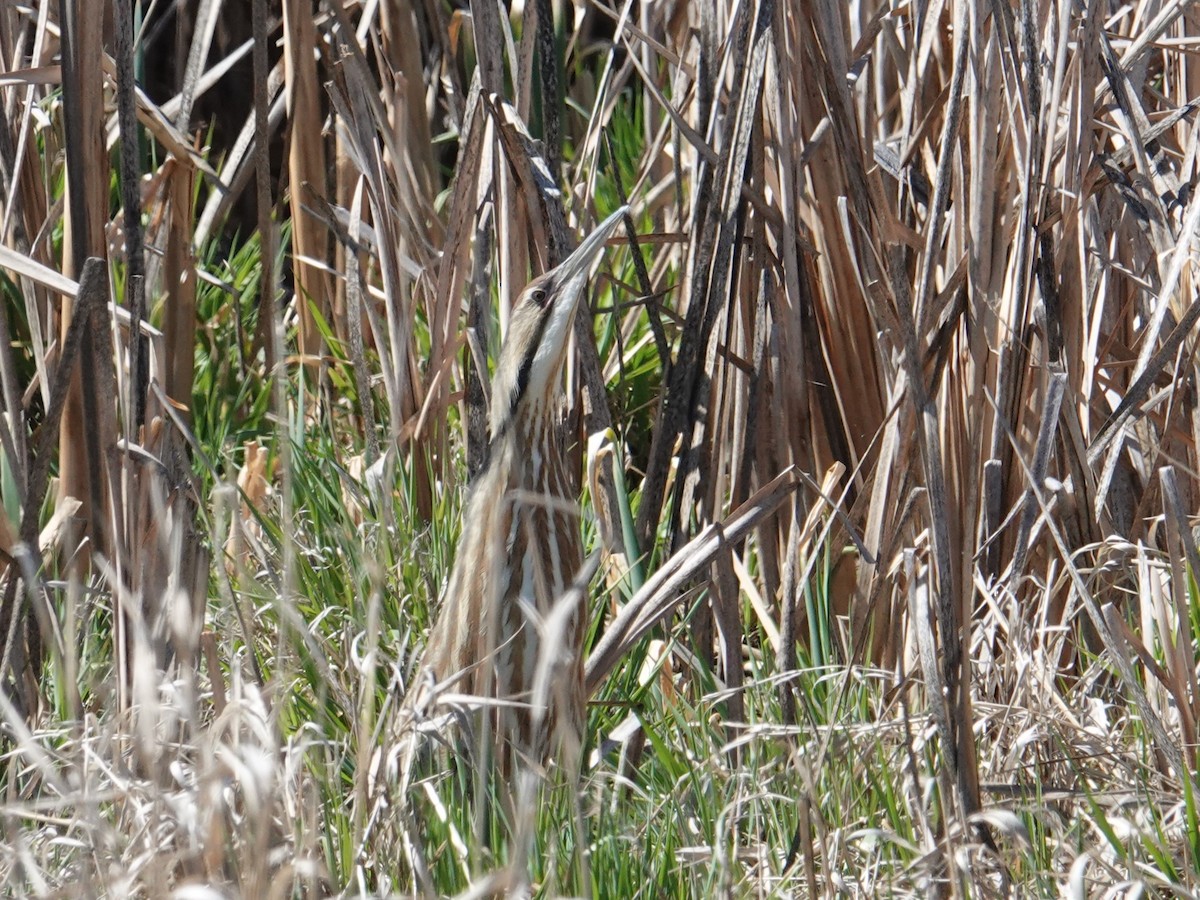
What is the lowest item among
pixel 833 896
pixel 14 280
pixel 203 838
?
pixel 833 896

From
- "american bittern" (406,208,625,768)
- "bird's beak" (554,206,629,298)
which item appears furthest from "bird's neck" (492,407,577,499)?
"bird's beak" (554,206,629,298)

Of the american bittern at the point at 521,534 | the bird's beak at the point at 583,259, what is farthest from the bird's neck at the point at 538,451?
the bird's beak at the point at 583,259

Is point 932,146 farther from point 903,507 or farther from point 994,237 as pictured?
point 903,507

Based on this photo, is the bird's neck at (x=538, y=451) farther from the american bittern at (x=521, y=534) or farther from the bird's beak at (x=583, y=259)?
the bird's beak at (x=583, y=259)

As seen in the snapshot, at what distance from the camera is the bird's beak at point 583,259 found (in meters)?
2.16

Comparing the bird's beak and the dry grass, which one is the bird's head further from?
the dry grass

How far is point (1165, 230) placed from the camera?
7.14 feet

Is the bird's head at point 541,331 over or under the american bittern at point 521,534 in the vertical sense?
over

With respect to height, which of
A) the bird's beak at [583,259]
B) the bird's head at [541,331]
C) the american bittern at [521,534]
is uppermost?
the bird's beak at [583,259]

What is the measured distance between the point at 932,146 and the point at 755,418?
0.57 meters

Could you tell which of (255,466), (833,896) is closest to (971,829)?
(833,896)

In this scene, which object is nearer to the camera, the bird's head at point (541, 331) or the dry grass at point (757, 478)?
the dry grass at point (757, 478)

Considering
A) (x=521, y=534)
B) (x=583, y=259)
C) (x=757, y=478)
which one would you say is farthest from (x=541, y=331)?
(x=757, y=478)

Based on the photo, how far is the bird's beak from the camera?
7.07 feet
